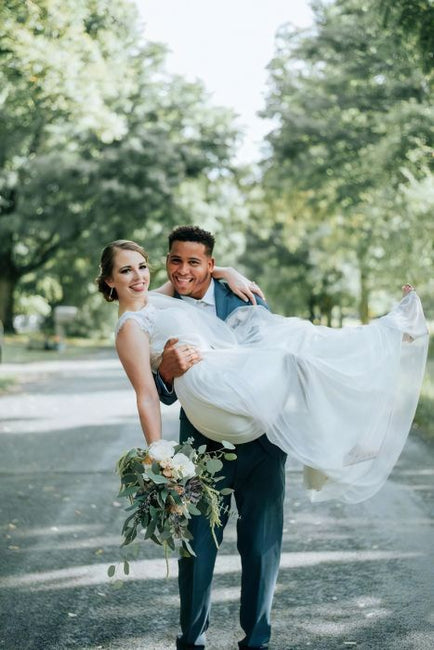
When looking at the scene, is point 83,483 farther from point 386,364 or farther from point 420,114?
point 420,114

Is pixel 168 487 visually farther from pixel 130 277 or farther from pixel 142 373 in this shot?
pixel 130 277

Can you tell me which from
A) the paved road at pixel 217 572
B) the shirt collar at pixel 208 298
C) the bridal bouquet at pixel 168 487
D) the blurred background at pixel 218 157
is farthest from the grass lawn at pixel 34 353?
the bridal bouquet at pixel 168 487

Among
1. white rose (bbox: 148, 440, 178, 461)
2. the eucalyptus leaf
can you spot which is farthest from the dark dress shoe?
white rose (bbox: 148, 440, 178, 461)

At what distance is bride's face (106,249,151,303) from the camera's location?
3.88 meters

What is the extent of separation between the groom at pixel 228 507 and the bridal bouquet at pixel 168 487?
248mm

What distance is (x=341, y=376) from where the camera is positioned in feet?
12.7

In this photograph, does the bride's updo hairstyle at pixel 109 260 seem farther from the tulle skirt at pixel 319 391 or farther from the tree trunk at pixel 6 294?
the tree trunk at pixel 6 294

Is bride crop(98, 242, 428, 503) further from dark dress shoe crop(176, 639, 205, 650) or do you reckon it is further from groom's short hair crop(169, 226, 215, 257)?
dark dress shoe crop(176, 639, 205, 650)

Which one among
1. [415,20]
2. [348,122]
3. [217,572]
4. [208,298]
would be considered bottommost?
[217,572]

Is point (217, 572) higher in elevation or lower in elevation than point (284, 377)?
lower

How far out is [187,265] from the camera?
3930mm

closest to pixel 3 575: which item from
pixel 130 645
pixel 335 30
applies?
pixel 130 645

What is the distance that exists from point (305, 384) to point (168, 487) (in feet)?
2.40

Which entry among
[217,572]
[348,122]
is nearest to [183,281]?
[217,572]
